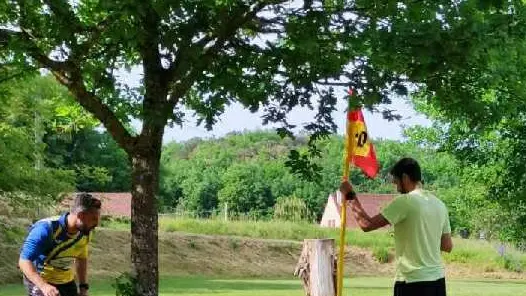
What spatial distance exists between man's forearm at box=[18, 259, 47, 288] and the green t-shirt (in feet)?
8.32

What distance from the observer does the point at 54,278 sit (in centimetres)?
684

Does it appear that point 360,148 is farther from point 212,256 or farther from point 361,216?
point 212,256

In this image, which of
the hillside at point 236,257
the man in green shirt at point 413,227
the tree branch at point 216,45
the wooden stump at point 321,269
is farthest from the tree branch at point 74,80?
the hillside at point 236,257

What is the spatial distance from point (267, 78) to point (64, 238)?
1.92 meters

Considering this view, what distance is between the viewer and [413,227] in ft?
22.0

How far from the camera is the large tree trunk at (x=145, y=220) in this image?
7066 mm

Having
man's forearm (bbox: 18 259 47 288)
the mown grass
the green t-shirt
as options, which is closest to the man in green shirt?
the green t-shirt

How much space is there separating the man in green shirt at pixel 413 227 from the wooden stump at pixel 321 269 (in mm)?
4114

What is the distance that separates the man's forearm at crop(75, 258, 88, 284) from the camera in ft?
23.2

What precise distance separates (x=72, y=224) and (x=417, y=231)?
2538 millimetres

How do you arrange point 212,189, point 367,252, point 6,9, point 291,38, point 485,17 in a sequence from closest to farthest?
point 485,17 → point 291,38 → point 6,9 → point 367,252 → point 212,189

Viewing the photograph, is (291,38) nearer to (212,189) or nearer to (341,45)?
(341,45)

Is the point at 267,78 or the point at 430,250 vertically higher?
the point at 267,78

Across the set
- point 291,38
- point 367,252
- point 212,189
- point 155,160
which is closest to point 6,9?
point 155,160
